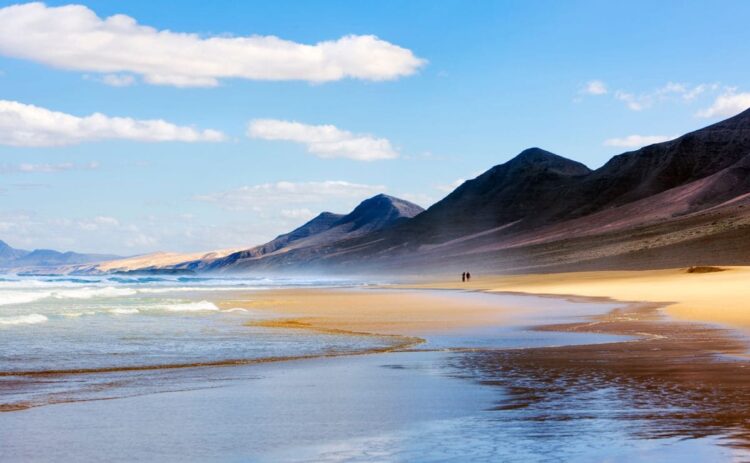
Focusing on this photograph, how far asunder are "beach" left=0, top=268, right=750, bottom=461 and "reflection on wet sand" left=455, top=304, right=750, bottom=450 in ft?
0.09

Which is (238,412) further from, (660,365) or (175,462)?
(660,365)

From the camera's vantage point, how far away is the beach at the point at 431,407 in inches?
352

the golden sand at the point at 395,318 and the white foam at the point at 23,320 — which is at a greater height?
the white foam at the point at 23,320

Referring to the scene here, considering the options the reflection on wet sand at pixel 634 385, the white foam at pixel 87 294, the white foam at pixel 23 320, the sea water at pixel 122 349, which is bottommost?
the reflection on wet sand at pixel 634 385

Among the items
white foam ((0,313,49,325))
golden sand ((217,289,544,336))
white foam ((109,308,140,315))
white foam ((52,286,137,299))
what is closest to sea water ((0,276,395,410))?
white foam ((0,313,49,325))

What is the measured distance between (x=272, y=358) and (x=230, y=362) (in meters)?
1.03

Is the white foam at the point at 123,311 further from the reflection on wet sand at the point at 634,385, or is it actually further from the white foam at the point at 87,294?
the white foam at the point at 87,294

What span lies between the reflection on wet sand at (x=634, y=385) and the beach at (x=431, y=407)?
0.09 feet

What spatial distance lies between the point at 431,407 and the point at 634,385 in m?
3.31

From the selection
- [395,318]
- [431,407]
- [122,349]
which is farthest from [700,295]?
[431,407]

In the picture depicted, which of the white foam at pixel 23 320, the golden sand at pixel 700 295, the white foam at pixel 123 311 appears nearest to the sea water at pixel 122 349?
the white foam at pixel 23 320

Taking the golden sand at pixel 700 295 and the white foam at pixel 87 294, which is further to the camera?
the white foam at pixel 87 294

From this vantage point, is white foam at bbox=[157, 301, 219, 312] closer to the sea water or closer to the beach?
the sea water

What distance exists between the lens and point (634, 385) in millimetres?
13047
